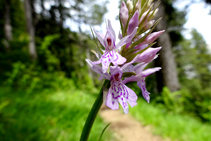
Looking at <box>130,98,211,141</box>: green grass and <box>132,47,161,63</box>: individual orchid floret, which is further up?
<box>132,47,161,63</box>: individual orchid floret

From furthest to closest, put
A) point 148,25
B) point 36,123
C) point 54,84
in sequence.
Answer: point 54,84 → point 36,123 → point 148,25

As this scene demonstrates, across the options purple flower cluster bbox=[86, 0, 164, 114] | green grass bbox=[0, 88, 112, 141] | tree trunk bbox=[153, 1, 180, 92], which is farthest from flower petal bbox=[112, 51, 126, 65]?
tree trunk bbox=[153, 1, 180, 92]

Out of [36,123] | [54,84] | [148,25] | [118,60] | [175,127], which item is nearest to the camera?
[118,60]

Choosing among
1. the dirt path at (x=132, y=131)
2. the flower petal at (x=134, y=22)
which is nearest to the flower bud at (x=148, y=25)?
the flower petal at (x=134, y=22)

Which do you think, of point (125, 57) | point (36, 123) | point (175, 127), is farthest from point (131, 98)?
point (175, 127)

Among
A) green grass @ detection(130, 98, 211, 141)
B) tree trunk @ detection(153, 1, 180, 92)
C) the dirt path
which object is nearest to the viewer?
green grass @ detection(130, 98, 211, 141)

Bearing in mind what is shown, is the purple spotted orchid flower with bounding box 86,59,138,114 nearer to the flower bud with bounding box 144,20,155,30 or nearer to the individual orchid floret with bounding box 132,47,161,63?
the individual orchid floret with bounding box 132,47,161,63

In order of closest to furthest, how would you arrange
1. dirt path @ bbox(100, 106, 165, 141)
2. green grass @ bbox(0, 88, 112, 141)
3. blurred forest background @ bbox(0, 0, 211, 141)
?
green grass @ bbox(0, 88, 112, 141) < blurred forest background @ bbox(0, 0, 211, 141) < dirt path @ bbox(100, 106, 165, 141)

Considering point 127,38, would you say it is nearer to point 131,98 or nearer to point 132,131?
point 131,98
